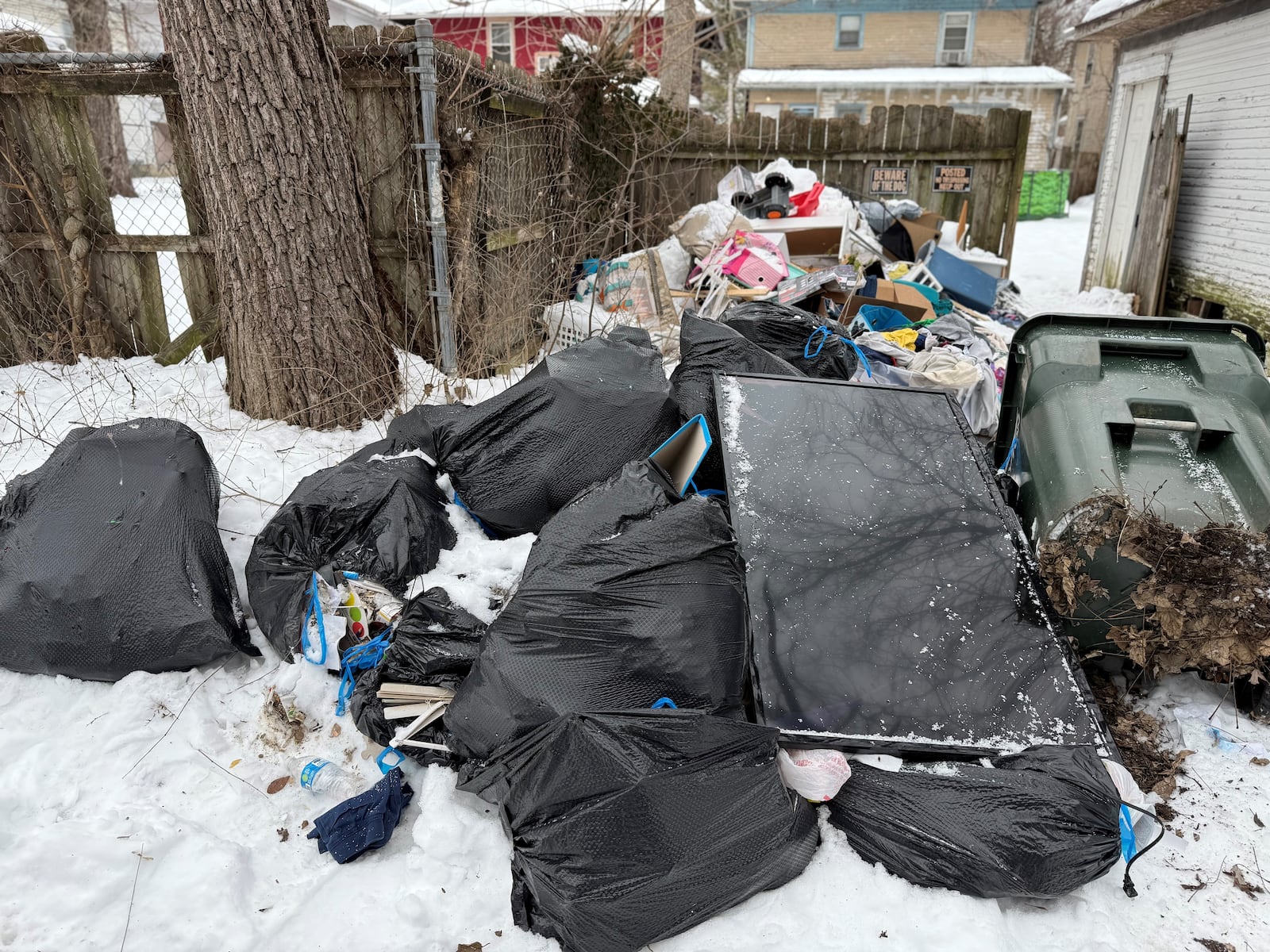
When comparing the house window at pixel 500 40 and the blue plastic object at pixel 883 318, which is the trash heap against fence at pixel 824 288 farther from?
the house window at pixel 500 40

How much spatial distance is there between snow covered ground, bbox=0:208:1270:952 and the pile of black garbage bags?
7cm

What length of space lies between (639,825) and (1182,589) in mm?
1603

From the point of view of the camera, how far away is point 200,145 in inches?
134

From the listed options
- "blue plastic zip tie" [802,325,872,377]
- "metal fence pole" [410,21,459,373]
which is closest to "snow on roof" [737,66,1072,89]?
"metal fence pole" [410,21,459,373]

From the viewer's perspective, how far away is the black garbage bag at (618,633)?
198 cm

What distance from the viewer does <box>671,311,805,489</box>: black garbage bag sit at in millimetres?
3367

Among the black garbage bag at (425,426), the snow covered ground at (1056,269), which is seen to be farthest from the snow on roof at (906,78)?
the black garbage bag at (425,426)

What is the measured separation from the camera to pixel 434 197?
4074 millimetres

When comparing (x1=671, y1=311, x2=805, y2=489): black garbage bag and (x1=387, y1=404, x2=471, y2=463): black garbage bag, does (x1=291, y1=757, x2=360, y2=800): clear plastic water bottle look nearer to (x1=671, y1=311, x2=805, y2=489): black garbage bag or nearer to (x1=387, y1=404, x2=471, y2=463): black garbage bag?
(x1=387, y1=404, x2=471, y2=463): black garbage bag

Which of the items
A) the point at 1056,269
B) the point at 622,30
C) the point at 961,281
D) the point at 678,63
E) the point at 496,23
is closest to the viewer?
the point at 622,30

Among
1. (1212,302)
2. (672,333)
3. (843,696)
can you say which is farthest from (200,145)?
(1212,302)

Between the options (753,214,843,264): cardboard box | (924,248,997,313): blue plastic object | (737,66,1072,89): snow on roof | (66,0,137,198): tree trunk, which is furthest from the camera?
(737,66,1072,89): snow on roof

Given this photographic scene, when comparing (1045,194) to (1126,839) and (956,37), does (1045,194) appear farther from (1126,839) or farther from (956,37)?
(1126,839)

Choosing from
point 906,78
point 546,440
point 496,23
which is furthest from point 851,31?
point 546,440
